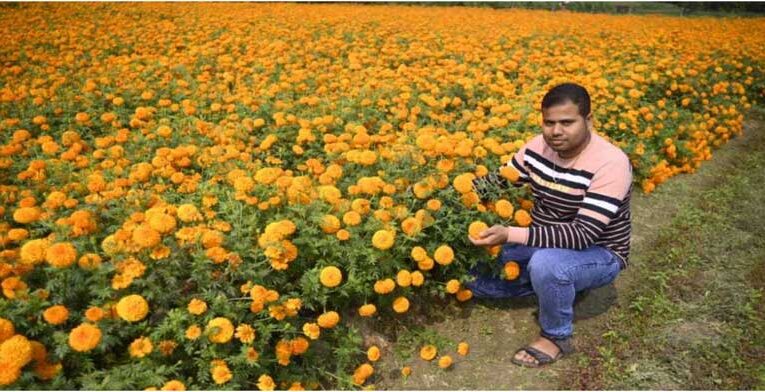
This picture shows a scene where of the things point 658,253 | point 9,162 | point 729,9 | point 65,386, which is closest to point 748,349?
point 658,253

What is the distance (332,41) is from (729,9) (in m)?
27.8

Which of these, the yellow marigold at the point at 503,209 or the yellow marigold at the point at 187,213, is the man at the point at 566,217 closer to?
the yellow marigold at the point at 503,209

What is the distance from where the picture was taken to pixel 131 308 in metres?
1.94

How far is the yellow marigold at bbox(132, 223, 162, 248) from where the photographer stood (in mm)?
2102

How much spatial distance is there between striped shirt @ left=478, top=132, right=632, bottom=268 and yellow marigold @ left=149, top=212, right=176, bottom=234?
1608 millimetres

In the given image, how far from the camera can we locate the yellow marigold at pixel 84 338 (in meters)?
1.81

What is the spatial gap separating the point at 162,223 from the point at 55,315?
1.74 ft

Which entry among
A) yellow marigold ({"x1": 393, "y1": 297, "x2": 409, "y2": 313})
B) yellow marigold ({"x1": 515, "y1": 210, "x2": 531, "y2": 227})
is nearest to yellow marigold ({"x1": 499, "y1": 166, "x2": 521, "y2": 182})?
yellow marigold ({"x1": 515, "y1": 210, "x2": 531, "y2": 227})

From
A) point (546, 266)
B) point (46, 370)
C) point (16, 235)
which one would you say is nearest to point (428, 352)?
point (546, 266)

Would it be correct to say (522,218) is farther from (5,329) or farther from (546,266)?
(5,329)

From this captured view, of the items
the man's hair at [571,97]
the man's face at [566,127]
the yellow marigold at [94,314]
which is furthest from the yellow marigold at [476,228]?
the yellow marigold at [94,314]

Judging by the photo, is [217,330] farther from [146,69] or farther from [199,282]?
[146,69]

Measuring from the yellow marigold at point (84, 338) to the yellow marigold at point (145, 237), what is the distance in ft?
1.25

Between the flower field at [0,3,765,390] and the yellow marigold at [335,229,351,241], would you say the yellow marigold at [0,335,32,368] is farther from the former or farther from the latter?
the yellow marigold at [335,229,351,241]
